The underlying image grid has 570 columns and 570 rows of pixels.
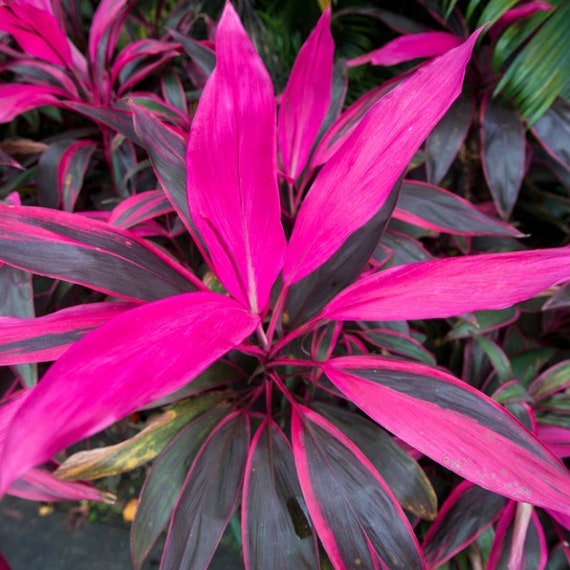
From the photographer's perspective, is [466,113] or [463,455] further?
[466,113]

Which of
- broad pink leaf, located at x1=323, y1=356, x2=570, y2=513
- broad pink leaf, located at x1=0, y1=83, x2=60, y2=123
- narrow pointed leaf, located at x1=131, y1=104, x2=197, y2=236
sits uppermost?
narrow pointed leaf, located at x1=131, y1=104, x2=197, y2=236

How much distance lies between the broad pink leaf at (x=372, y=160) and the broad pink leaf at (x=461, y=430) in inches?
6.0

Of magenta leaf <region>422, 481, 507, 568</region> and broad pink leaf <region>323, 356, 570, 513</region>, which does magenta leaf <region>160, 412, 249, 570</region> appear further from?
magenta leaf <region>422, 481, 507, 568</region>

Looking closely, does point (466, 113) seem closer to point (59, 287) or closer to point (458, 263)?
point (458, 263)

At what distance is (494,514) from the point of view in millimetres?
653

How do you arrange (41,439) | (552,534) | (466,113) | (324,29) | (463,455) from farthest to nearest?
(466,113), (552,534), (324,29), (463,455), (41,439)

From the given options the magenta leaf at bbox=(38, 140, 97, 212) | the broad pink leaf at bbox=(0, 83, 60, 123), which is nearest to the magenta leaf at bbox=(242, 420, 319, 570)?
the magenta leaf at bbox=(38, 140, 97, 212)

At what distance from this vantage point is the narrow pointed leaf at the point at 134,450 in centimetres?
57

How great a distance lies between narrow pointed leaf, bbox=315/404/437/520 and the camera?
0.59 m

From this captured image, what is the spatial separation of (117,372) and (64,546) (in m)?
1.21

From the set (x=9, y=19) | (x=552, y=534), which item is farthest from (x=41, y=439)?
(x=552, y=534)

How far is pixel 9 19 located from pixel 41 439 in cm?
72

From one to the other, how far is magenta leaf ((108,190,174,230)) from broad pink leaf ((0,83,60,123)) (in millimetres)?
279

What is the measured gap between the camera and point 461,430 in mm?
426
